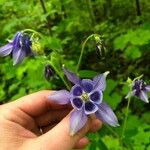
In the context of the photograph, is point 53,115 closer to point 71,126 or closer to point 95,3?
point 71,126

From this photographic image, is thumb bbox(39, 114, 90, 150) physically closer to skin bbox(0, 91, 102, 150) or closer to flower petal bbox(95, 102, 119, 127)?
skin bbox(0, 91, 102, 150)

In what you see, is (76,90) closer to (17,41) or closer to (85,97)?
(85,97)

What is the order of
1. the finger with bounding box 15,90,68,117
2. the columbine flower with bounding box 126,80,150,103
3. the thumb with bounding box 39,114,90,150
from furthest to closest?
Answer: the columbine flower with bounding box 126,80,150,103 → the finger with bounding box 15,90,68,117 → the thumb with bounding box 39,114,90,150

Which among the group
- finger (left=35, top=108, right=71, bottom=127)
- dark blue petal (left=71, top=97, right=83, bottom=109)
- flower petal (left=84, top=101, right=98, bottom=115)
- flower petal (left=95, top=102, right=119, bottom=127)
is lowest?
finger (left=35, top=108, right=71, bottom=127)

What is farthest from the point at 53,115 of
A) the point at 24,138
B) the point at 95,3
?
the point at 95,3

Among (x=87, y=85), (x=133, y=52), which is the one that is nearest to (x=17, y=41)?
(x=87, y=85)

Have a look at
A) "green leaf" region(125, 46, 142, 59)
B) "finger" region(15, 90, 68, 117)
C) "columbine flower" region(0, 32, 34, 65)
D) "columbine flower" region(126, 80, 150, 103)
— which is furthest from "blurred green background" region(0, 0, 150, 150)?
"columbine flower" region(0, 32, 34, 65)

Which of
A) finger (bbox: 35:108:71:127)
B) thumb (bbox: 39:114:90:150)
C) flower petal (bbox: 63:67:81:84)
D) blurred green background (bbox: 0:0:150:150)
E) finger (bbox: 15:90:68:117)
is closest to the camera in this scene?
flower petal (bbox: 63:67:81:84)
